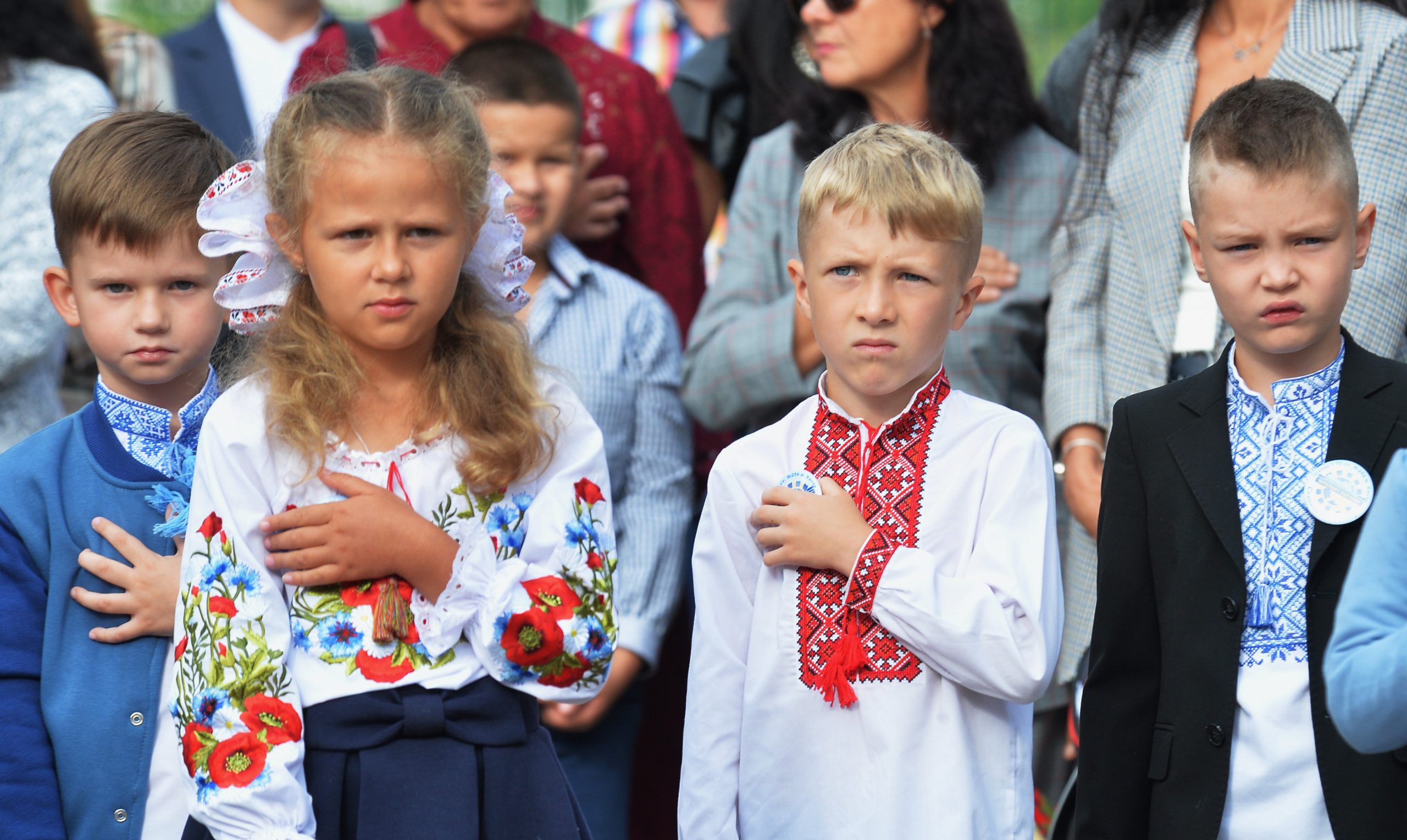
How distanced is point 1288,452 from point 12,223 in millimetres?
2848

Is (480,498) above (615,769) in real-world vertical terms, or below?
above

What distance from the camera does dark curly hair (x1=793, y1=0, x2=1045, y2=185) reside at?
3645mm

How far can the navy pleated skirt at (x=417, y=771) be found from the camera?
2.29 meters

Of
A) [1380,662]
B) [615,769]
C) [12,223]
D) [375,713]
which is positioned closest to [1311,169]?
[1380,662]

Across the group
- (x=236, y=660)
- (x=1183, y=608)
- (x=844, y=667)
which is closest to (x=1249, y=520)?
(x=1183, y=608)

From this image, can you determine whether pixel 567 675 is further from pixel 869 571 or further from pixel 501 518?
pixel 869 571

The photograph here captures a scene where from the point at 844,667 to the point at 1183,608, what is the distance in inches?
21.0

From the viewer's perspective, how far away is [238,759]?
2.22 m

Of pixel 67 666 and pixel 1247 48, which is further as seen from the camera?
pixel 1247 48

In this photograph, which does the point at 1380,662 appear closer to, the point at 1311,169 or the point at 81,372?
the point at 1311,169

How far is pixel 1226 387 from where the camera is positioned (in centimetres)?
245

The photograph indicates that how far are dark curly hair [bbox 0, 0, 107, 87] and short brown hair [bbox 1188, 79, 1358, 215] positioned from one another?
2784 millimetres

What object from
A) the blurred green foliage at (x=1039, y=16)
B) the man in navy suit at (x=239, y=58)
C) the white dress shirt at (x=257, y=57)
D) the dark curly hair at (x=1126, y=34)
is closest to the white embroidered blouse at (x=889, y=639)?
the dark curly hair at (x=1126, y=34)

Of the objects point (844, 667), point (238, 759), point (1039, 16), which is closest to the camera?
point (238, 759)
